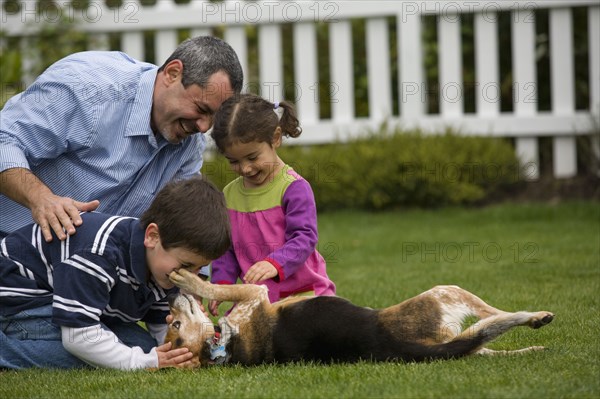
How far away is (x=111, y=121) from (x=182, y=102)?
395 mm

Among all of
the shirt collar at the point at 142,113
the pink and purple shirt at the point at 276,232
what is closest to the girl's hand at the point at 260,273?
the pink and purple shirt at the point at 276,232

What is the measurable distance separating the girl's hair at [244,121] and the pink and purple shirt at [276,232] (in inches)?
10.2

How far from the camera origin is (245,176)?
4781 millimetres

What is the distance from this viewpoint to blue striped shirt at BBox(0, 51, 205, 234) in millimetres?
4750

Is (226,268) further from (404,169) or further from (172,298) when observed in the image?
(404,169)

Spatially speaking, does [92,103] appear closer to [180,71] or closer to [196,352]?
[180,71]

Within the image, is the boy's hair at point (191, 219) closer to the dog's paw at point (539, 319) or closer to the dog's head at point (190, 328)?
the dog's head at point (190, 328)

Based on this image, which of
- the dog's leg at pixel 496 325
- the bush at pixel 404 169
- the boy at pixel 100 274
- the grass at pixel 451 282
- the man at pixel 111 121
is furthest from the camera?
the bush at pixel 404 169

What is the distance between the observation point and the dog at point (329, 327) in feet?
12.9

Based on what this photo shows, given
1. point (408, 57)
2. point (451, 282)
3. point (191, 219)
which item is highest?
point (408, 57)

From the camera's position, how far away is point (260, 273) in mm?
4426

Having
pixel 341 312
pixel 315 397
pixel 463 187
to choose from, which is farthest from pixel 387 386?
pixel 463 187

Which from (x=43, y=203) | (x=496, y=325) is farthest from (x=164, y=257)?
(x=496, y=325)

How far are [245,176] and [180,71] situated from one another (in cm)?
68
